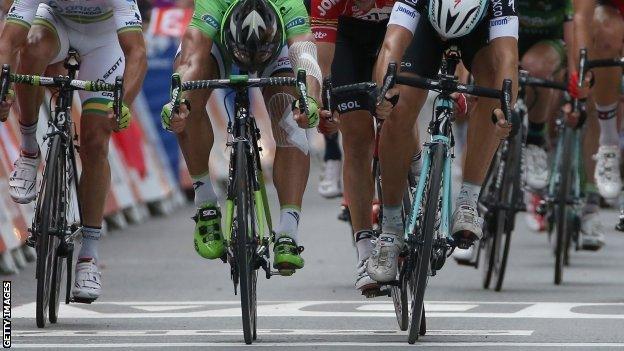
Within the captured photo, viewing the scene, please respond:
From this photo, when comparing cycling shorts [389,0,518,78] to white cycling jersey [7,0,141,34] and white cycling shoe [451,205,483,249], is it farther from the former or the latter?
white cycling jersey [7,0,141,34]

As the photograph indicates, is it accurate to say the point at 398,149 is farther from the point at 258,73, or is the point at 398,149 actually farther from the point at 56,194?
the point at 56,194

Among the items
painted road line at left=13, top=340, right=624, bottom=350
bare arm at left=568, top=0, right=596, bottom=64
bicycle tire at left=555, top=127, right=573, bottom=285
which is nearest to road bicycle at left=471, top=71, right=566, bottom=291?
bare arm at left=568, top=0, right=596, bottom=64

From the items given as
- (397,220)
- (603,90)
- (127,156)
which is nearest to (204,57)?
(397,220)

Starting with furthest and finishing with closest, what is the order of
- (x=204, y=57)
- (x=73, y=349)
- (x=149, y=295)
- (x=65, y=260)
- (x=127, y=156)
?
(x=127, y=156) → (x=149, y=295) → (x=65, y=260) → (x=204, y=57) → (x=73, y=349)

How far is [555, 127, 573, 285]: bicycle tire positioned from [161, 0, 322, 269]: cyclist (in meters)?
3.81

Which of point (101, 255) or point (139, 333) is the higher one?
point (101, 255)

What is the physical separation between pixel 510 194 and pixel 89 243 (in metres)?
3.22

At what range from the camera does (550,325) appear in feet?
35.3

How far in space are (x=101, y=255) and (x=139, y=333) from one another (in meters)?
6.55

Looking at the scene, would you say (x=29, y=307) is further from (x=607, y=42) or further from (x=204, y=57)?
(x=607, y=42)

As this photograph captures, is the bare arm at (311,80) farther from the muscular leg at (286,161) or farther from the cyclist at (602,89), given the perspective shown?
the cyclist at (602,89)

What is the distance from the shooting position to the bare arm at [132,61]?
432 inches

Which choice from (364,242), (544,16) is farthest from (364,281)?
(544,16)

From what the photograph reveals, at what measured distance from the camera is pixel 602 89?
45.5ft
